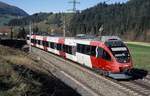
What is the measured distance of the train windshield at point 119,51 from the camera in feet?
101

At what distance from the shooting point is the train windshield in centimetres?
3078

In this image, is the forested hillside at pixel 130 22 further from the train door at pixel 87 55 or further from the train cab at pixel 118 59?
the train cab at pixel 118 59

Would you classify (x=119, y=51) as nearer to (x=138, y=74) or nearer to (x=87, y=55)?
(x=138, y=74)

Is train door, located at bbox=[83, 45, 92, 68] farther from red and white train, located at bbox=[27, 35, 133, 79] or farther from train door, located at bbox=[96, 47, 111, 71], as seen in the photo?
train door, located at bbox=[96, 47, 111, 71]

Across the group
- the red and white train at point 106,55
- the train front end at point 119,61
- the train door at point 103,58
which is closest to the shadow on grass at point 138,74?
the train front end at point 119,61

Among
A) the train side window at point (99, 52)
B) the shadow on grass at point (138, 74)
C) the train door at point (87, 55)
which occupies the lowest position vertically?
the shadow on grass at point (138, 74)

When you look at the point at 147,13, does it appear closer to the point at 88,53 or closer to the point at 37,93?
the point at 88,53

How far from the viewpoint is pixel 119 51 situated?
102 ft

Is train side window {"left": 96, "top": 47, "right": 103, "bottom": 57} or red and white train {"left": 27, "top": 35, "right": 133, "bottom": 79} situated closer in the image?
red and white train {"left": 27, "top": 35, "right": 133, "bottom": 79}

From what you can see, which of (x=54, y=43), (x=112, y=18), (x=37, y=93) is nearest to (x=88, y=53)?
(x=37, y=93)

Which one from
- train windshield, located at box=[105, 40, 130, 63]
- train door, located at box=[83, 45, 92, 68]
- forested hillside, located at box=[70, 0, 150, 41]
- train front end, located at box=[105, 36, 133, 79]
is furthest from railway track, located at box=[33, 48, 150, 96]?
forested hillside, located at box=[70, 0, 150, 41]

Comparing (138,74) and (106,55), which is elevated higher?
(106,55)

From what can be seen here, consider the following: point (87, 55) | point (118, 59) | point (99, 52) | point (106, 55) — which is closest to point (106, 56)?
point (106, 55)

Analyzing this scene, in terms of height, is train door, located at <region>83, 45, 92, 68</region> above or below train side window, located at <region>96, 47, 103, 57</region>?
below
